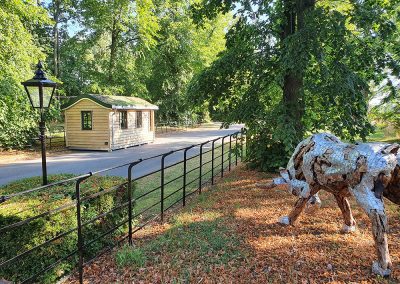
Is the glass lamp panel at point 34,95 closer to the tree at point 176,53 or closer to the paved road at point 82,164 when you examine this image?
the paved road at point 82,164

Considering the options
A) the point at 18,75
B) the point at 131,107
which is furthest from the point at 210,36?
the point at 18,75

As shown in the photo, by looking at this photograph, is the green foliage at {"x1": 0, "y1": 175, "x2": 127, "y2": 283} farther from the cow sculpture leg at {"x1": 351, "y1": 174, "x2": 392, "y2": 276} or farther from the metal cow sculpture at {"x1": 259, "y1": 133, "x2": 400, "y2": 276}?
the cow sculpture leg at {"x1": 351, "y1": 174, "x2": 392, "y2": 276}

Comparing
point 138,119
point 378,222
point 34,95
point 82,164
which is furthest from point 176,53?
point 378,222

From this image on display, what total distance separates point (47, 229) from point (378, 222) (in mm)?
3634

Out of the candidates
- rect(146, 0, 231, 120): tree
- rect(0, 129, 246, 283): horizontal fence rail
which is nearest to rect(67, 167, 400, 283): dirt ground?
rect(0, 129, 246, 283): horizontal fence rail

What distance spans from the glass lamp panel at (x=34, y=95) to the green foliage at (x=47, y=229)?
1316 millimetres

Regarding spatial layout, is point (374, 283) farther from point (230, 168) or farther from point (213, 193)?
point (230, 168)

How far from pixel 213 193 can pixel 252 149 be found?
7.91ft

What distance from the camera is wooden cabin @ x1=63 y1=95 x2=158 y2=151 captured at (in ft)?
49.0

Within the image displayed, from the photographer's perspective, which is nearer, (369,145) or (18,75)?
(369,145)

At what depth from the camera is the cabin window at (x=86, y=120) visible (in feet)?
50.2

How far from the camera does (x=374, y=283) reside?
3080mm

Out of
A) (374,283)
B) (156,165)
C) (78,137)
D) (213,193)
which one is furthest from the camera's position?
(78,137)

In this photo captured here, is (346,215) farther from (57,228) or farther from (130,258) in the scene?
(57,228)
